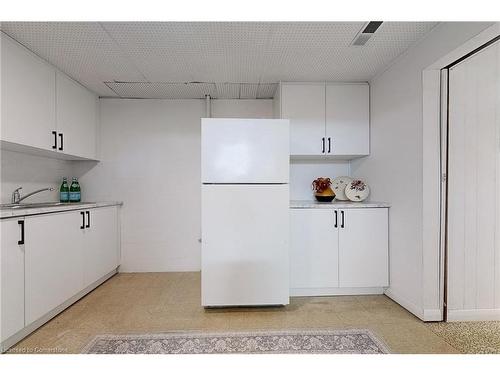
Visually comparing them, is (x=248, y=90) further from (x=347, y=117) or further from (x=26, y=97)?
(x=26, y=97)

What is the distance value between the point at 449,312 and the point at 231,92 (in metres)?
2.88

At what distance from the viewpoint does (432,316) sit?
6.85 ft

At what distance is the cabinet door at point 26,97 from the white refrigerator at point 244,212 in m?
1.35

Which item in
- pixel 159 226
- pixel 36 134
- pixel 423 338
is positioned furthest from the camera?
pixel 159 226

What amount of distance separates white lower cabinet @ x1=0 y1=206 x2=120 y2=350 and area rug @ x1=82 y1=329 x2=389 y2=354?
0.48 meters

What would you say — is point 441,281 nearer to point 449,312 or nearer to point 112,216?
point 449,312

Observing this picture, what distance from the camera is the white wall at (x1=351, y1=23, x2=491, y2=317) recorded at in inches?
82.7

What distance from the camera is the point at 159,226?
3.40 meters

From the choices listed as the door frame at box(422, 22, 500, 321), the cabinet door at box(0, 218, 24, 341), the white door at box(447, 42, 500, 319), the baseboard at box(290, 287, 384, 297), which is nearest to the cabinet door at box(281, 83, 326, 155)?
the door frame at box(422, 22, 500, 321)

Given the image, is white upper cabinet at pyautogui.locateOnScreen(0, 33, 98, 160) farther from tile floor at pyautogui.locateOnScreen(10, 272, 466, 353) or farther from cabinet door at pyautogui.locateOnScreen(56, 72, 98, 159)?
tile floor at pyautogui.locateOnScreen(10, 272, 466, 353)

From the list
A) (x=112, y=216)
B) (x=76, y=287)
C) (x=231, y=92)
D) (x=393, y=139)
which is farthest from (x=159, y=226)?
(x=393, y=139)

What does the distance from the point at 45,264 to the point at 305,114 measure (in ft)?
8.52

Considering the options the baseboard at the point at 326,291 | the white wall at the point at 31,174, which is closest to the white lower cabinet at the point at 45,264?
the white wall at the point at 31,174

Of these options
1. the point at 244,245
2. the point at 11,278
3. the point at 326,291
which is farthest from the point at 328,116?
the point at 11,278
